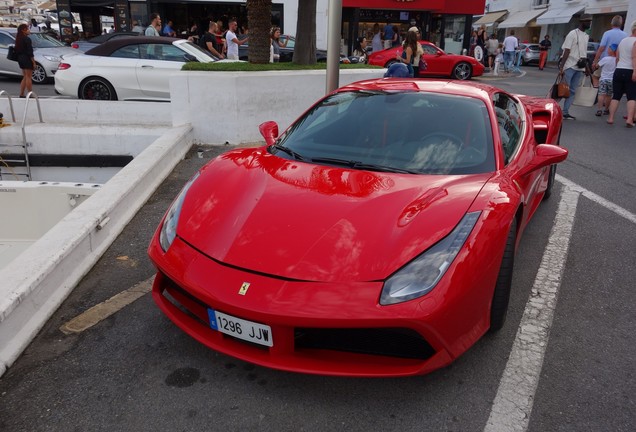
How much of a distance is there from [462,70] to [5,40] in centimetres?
1431

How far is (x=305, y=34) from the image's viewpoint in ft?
31.2

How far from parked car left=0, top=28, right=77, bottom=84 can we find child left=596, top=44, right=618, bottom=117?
13038 millimetres

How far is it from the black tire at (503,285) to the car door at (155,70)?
27.2 feet

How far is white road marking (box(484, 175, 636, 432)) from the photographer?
2.23 meters

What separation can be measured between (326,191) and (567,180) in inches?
177

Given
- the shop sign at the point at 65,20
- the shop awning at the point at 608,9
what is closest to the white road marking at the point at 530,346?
the shop sign at the point at 65,20

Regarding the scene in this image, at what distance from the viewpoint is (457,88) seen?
3.71 metres

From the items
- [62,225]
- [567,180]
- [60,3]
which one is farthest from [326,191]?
[60,3]

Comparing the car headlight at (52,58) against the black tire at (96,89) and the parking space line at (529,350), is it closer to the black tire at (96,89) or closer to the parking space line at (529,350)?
the black tire at (96,89)

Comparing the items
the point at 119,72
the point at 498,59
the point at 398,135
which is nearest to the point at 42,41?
the point at 119,72

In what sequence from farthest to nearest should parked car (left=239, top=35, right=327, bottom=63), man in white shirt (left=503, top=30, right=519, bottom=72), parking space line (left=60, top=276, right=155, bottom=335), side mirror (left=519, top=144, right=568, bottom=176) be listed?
man in white shirt (left=503, top=30, right=519, bottom=72) < parked car (left=239, top=35, right=327, bottom=63) < side mirror (left=519, top=144, right=568, bottom=176) < parking space line (left=60, top=276, right=155, bottom=335)

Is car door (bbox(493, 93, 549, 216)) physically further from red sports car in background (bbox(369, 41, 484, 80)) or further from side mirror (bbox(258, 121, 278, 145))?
red sports car in background (bbox(369, 41, 484, 80))

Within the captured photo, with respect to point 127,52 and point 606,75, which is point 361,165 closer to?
point 127,52

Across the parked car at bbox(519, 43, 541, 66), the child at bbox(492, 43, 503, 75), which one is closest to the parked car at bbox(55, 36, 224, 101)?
the child at bbox(492, 43, 503, 75)
